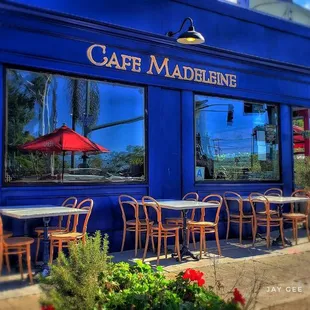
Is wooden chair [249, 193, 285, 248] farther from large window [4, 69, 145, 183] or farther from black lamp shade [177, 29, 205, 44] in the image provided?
black lamp shade [177, 29, 205, 44]

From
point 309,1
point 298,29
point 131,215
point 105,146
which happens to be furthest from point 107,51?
point 309,1

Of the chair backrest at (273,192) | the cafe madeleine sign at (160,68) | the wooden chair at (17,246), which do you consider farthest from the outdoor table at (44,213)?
the chair backrest at (273,192)

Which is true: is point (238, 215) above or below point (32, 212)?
below

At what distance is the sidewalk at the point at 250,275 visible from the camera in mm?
3916

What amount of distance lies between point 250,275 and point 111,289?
272 cm

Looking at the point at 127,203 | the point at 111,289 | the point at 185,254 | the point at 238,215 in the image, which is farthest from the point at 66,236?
the point at 238,215

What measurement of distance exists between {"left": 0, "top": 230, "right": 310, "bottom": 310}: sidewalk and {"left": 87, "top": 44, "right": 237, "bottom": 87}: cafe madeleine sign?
116 inches

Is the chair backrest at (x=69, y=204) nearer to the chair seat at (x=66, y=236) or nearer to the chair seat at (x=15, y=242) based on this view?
the chair seat at (x=66, y=236)

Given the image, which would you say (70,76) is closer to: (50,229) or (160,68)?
(160,68)

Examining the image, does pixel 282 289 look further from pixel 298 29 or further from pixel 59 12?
pixel 298 29

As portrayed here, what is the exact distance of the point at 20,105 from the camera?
229 inches

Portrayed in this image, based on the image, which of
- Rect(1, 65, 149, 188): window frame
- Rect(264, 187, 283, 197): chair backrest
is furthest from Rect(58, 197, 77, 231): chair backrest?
Rect(264, 187, 283, 197): chair backrest

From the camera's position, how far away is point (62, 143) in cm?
616

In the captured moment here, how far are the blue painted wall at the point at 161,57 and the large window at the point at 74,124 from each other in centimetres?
18
